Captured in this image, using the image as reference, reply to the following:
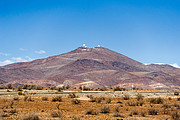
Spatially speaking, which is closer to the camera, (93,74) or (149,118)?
(149,118)

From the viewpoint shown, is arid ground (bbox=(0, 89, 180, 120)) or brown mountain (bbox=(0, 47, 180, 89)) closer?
arid ground (bbox=(0, 89, 180, 120))

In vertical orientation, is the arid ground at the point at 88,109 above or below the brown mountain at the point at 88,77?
below

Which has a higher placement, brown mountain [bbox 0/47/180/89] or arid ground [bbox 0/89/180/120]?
brown mountain [bbox 0/47/180/89]

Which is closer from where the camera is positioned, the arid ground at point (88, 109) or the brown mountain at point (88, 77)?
the arid ground at point (88, 109)

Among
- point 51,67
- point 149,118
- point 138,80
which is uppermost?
point 51,67

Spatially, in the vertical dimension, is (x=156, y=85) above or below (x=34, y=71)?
below

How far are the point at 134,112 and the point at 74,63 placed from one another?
6706 inches

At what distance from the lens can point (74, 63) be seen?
618ft

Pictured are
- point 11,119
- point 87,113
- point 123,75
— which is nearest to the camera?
point 11,119

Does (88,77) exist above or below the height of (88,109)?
above

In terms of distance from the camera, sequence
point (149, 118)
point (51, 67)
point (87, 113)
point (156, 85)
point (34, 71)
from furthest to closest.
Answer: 1. point (51, 67)
2. point (34, 71)
3. point (156, 85)
4. point (87, 113)
5. point (149, 118)

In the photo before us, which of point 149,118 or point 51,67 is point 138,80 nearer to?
point 51,67

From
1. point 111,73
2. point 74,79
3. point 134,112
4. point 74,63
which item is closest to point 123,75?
point 111,73

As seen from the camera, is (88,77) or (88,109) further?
(88,77)
